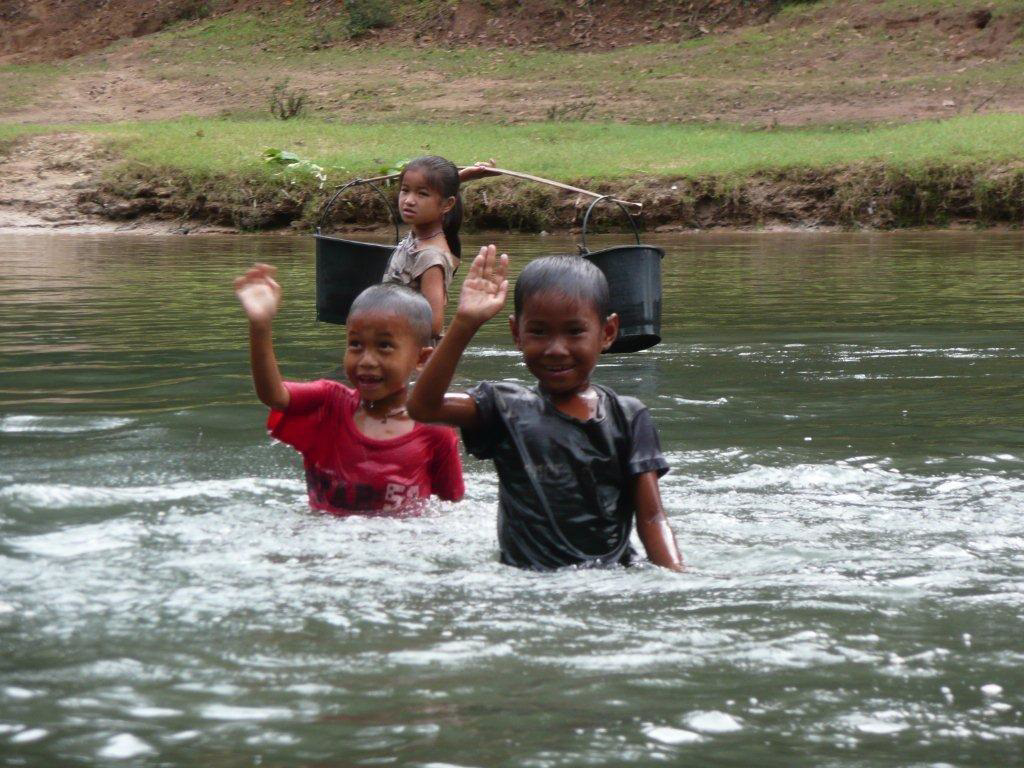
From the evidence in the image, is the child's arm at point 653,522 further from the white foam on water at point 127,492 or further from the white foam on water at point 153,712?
the white foam on water at point 127,492

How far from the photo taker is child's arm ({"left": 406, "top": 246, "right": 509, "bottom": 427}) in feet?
12.2

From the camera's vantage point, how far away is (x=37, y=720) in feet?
9.69

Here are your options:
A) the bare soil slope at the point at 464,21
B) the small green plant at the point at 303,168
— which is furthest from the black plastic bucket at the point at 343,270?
the bare soil slope at the point at 464,21

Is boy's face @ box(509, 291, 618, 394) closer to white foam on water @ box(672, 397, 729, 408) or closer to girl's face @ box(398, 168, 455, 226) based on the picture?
girl's face @ box(398, 168, 455, 226)

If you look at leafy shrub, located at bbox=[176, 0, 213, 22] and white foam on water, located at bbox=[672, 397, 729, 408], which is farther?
leafy shrub, located at bbox=[176, 0, 213, 22]

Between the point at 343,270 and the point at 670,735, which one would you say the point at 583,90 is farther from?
the point at 670,735

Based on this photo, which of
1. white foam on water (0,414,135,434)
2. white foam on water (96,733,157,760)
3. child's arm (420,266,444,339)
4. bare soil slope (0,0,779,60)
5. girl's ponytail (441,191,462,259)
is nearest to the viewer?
white foam on water (96,733,157,760)

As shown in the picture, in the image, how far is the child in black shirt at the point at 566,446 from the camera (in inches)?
157

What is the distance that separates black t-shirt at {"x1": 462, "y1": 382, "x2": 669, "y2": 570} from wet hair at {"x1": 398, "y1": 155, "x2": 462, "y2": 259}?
3127 millimetres

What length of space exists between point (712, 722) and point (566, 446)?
124 cm

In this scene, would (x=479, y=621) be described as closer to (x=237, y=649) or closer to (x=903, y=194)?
(x=237, y=649)

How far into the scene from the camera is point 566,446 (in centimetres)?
409

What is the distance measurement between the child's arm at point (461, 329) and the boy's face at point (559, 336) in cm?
16

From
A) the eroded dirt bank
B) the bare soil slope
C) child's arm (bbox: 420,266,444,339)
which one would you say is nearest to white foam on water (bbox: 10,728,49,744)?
child's arm (bbox: 420,266,444,339)
